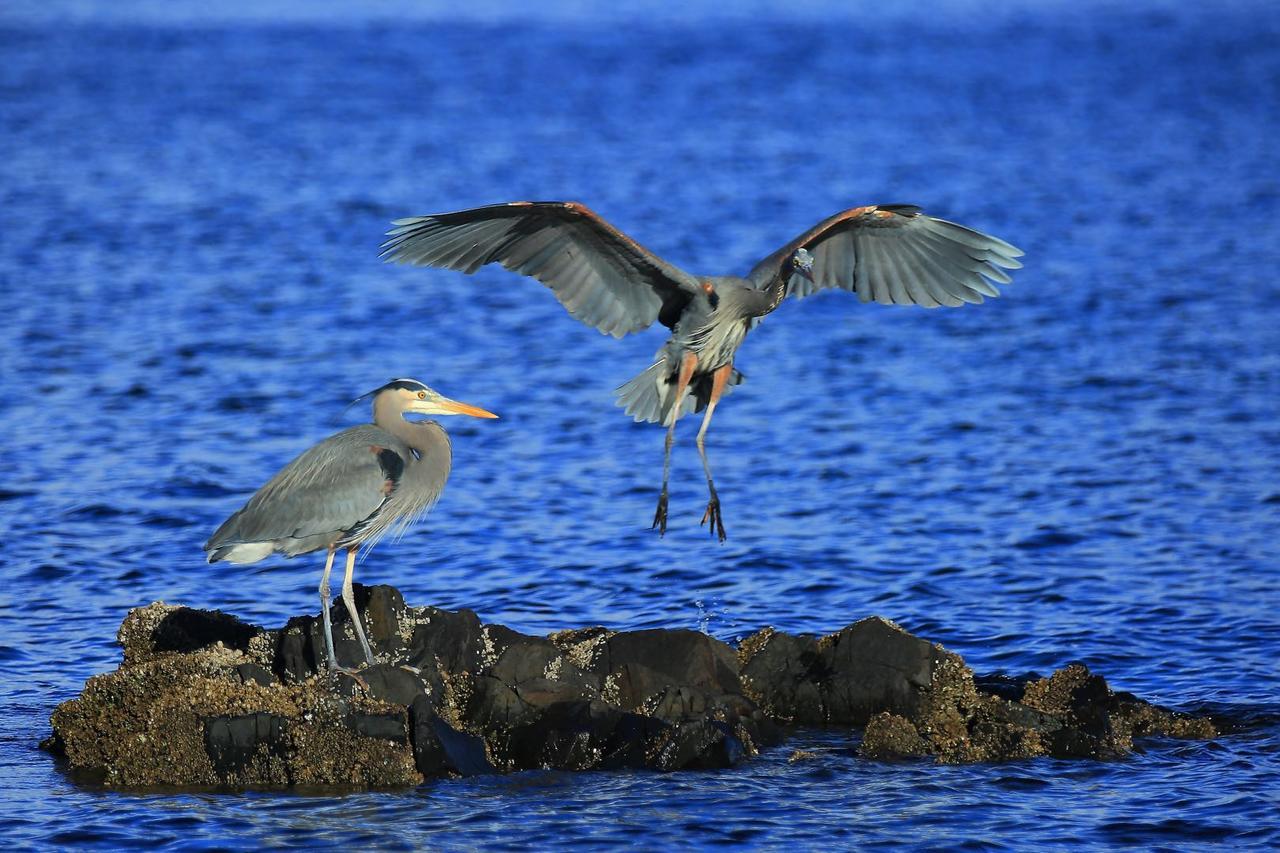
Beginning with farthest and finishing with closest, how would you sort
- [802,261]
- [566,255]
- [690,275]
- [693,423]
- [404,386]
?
[693,423] → [690,275] → [566,255] → [802,261] → [404,386]

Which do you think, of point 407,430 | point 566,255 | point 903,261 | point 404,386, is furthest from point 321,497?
point 903,261

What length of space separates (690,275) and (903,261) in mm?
1461

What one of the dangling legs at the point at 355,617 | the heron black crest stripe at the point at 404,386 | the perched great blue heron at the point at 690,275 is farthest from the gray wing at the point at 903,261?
the dangling legs at the point at 355,617

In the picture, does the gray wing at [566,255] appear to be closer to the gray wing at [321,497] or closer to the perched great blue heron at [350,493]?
the perched great blue heron at [350,493]

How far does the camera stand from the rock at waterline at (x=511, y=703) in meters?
8.98

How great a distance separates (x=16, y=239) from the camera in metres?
27.0

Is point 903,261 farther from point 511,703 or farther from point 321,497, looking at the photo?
point 321,497

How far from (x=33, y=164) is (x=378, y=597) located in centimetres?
2667

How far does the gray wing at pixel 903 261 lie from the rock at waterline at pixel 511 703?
2.68 m

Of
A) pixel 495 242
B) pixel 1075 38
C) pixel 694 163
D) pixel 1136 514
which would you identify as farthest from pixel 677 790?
pixel 1075 38

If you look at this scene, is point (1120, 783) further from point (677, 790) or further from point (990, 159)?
point (990, 159)

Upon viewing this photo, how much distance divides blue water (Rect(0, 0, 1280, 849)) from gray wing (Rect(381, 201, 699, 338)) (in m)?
1.29

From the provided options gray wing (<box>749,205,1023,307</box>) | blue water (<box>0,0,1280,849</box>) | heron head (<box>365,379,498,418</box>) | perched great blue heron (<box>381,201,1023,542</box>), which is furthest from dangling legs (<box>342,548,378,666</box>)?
gray wing (<box>749,205,1023,307</box>)

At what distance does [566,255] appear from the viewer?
36.9 ft
